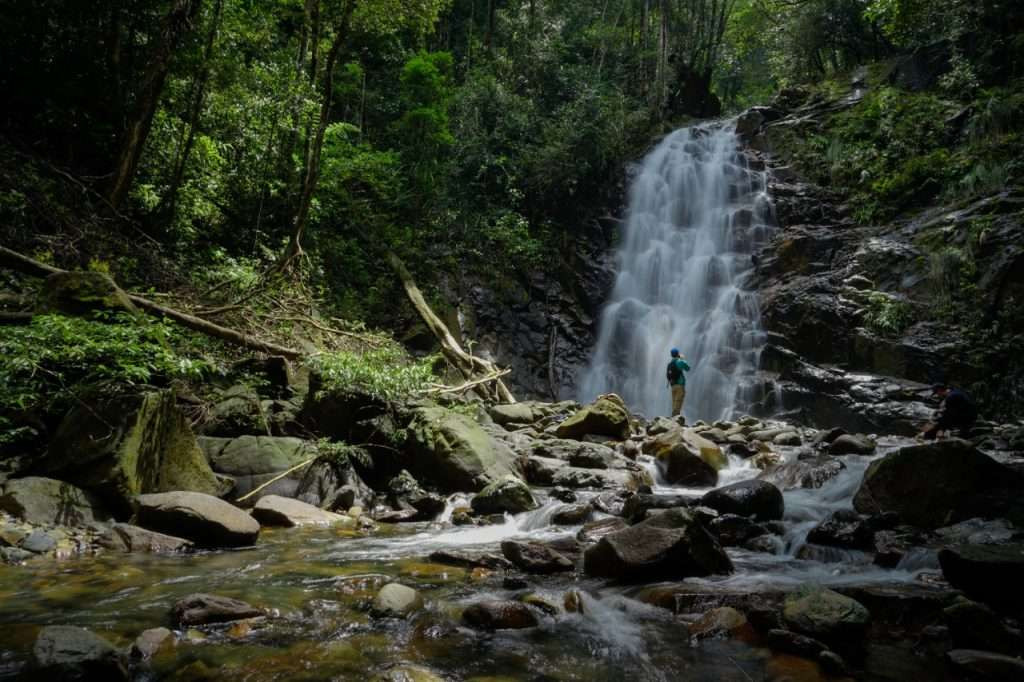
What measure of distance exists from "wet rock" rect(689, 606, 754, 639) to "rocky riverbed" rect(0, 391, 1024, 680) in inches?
0.7

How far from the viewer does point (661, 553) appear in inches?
180

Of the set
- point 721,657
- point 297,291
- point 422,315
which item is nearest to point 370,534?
point 721,657

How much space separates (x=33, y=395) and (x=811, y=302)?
48.7ft

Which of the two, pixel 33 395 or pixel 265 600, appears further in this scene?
pixel 33 395

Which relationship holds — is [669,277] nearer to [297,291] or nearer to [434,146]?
[434,146]

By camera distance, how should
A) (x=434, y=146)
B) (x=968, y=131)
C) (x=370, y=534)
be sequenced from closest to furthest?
1. (x=370, y=534)
2. (x=968, y=131)
3. (x=434, y=146)

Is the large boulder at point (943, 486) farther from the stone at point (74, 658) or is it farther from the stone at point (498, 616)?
the stone at point (74, 658)

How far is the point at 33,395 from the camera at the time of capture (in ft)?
16.2

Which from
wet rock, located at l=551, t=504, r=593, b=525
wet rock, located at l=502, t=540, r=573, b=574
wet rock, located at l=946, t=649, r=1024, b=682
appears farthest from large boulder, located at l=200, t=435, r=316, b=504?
wet rock, located at l=946, t=649, r=1024, b=682

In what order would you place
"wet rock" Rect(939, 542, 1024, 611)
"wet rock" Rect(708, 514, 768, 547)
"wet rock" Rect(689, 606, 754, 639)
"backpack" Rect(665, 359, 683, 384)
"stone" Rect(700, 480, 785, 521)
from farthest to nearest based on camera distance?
"backpack" Rect(665, 359, 683, 384)
"stone" Rect(700, 480, 785, 521)
"wet rock" Rect(708, 514, 768, 547)
"wet rock" Rect(939, 542, 1024, 611)
"wet rock" Rect(689, 606, 754, 639)

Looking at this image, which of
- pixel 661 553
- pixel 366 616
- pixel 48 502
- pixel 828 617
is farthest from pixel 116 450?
pixel 828 617

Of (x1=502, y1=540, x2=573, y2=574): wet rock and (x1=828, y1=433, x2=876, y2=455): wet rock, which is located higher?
(x1=828, y1=433, x2=876, y2=455): wet rock

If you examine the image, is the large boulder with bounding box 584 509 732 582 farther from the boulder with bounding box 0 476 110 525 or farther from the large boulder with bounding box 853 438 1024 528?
the boulder with bounding box 0 476 110 525

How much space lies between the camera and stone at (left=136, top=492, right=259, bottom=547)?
5.20m
